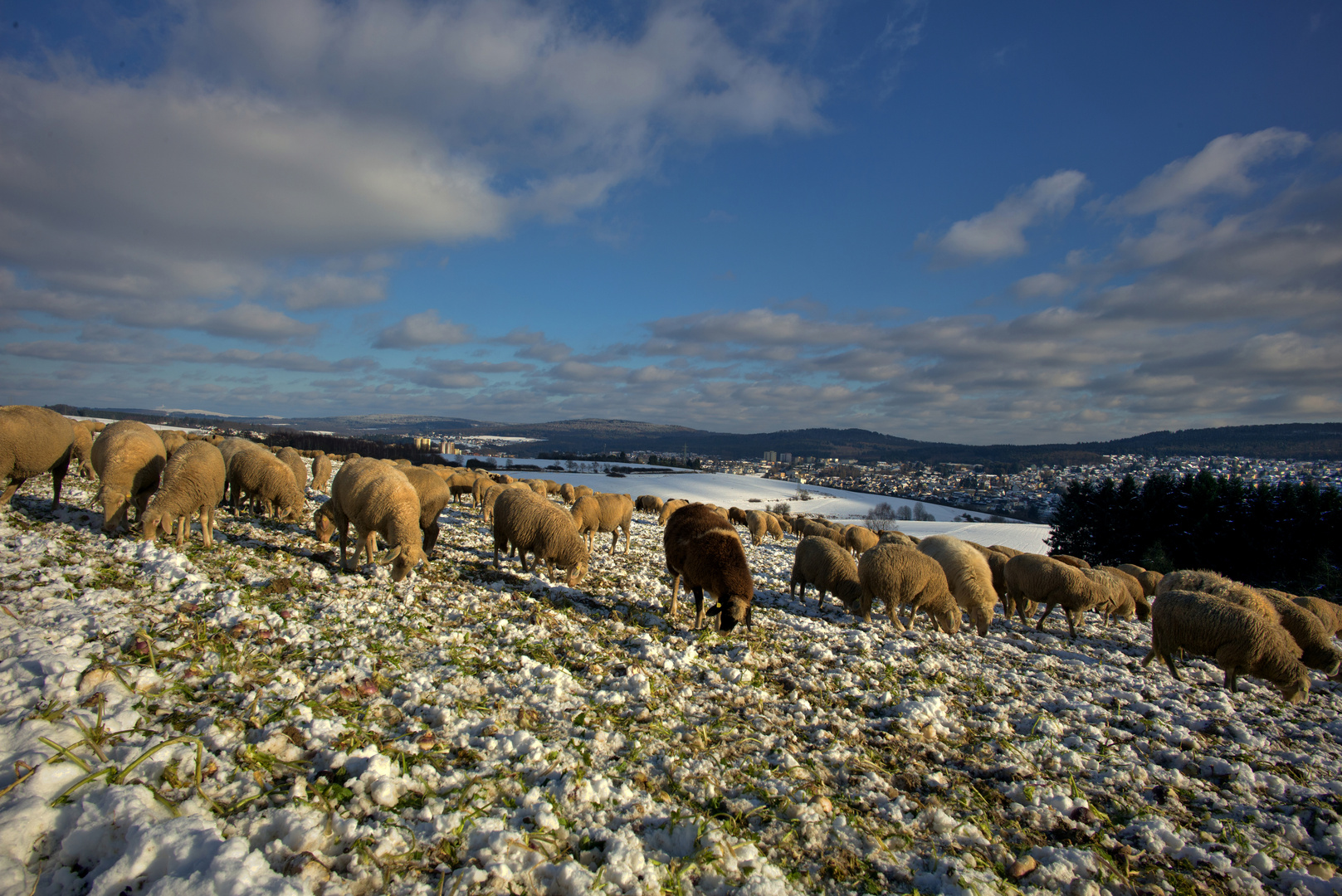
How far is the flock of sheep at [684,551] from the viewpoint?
27.7 feet

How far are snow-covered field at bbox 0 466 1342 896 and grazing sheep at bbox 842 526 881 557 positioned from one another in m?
15.1

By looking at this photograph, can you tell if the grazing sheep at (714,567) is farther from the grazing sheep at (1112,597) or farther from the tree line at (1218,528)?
the tree line at (1218,528)

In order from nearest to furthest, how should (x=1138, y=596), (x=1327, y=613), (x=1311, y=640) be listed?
(x=1311, y=640), (x=1327, y=613), (x=1138, y=596)

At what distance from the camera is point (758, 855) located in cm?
345

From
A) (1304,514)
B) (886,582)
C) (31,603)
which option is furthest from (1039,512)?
(31,603)

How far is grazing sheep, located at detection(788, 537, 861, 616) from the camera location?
11414mm

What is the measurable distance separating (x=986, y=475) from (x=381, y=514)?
5518 inches

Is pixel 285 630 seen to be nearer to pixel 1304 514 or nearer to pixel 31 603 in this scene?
pixel 31 603

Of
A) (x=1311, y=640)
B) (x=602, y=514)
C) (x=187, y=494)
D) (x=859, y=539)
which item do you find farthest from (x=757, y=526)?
(x=187, y=494)

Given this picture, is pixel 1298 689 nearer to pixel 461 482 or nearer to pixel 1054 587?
pixel 1054 587

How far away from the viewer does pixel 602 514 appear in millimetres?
17469

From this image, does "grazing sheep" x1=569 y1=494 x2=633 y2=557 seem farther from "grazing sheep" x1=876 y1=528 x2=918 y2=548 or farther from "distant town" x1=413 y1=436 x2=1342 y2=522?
"distant town" x1=413 y1=436 x2=1342 y2=522

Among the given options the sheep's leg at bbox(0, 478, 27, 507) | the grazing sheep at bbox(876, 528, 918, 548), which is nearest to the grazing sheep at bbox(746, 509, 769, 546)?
the grazing sheep at bbox(876, 528, 918, 548)

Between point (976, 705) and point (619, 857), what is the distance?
18.4 ft
